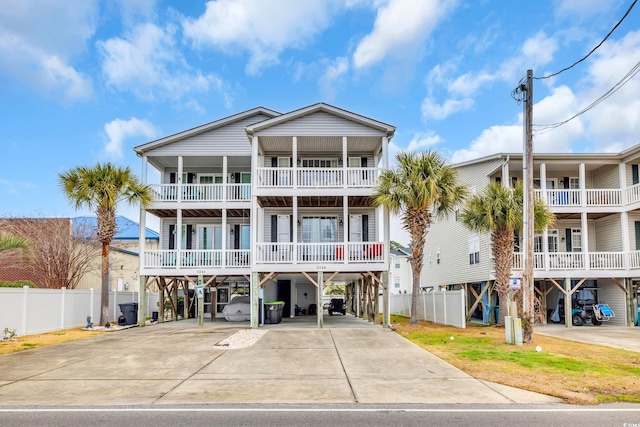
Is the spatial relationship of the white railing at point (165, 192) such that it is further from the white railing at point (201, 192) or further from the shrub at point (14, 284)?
the shrub at point (14, 284)

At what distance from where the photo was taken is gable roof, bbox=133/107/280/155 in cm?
2417

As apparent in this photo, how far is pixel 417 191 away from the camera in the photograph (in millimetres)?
20828

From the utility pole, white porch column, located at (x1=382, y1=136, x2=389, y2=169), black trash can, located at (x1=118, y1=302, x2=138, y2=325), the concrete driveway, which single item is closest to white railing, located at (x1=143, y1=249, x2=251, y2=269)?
black trash can, located at (x1=118, y1=302, x2=138, y2=325)

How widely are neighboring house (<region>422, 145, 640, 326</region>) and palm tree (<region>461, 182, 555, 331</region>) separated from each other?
6.67 ft

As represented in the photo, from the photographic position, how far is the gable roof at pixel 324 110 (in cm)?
2197

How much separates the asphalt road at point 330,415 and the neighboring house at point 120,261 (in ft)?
87.9

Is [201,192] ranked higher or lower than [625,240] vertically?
→ higher

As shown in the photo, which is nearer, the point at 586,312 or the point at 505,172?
the point at 586,312

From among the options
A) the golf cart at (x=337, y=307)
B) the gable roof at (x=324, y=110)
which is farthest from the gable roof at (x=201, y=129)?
the golf cart at (x=337, y=307)

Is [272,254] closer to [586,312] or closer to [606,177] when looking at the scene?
[586,312]

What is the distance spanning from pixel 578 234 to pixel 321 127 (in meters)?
15.2

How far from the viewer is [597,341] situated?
17.2m

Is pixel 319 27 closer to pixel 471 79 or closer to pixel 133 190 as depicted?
pixel 471 79

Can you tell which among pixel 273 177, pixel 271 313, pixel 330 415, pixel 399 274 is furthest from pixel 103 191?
pixel 399 274
